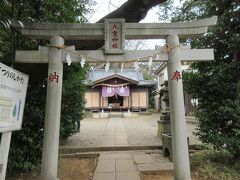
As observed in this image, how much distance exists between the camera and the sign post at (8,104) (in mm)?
3941

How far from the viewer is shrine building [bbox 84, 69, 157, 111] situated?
86.7 ft

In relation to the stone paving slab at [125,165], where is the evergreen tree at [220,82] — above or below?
above

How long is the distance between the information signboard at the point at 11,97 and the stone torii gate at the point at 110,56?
1.87 ft

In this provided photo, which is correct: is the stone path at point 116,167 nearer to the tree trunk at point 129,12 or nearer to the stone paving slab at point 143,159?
the stone paving slab at point 143,159

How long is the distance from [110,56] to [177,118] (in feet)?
5.70

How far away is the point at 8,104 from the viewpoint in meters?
4.11

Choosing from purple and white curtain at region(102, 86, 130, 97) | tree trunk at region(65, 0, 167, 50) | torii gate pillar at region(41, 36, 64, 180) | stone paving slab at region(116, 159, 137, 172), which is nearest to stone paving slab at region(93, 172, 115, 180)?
stone paving slab at region(116, 159, 137, 172)

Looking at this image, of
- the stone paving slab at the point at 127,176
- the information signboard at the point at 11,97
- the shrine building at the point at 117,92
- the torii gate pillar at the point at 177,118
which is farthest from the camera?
the shrine building at the point at 117,92

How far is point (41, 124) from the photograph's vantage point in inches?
238

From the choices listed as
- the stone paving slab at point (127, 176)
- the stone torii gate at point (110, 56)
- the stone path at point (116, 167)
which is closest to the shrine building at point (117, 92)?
the stone path at point (116, 167)

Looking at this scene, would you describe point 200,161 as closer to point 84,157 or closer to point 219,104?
point 219,104

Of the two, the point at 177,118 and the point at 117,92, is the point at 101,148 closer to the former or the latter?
the point at 177,118

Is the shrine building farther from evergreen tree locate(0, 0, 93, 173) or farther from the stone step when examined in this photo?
evergreen tree locate(0, 0, 93, 173)

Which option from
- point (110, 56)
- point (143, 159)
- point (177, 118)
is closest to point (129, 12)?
point (110, 56)
